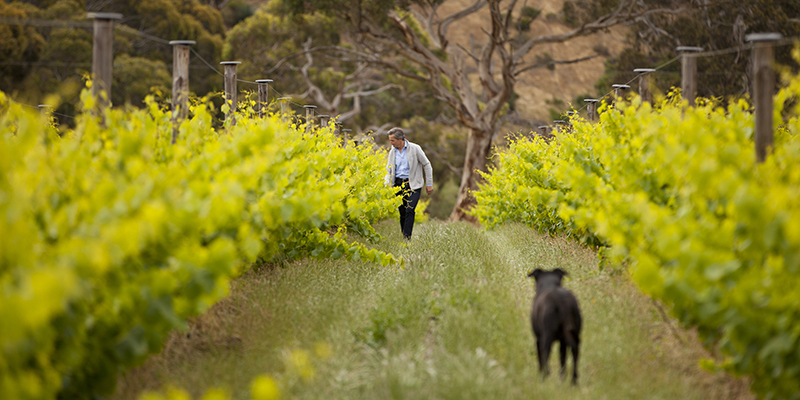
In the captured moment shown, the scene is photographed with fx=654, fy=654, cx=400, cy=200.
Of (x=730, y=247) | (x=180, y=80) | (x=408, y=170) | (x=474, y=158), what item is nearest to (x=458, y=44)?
(x=474, y=158)

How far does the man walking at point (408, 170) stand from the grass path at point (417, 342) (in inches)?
107

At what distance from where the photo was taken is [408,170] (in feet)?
32.0

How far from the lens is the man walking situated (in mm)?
9602

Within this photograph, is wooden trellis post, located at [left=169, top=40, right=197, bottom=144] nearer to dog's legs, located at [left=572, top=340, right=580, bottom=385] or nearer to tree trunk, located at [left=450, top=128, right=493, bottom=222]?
dog's legs, located at [left=572, top=340, right=580, bottom=385]

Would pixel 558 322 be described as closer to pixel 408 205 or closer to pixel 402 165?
pixel 408 205

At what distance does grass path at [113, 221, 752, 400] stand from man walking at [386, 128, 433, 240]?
2.73 metres

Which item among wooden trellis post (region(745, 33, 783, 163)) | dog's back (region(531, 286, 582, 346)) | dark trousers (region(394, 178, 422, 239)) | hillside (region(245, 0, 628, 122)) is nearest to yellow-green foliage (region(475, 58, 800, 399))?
wooden trellis post (region(745, 33, 783, 163))

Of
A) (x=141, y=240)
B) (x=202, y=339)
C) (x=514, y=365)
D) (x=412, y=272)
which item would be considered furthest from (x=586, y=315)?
(x=141, y=240)

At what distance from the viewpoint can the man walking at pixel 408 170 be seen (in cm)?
960

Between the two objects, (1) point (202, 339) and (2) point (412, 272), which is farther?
(2) point (412, 272)

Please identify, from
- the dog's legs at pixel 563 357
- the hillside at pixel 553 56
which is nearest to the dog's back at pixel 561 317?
the dog's legs at pixel 563 357

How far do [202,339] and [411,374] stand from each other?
68.9 inches

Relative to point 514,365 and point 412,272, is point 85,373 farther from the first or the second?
point 412,272

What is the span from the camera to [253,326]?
5.09 meters
